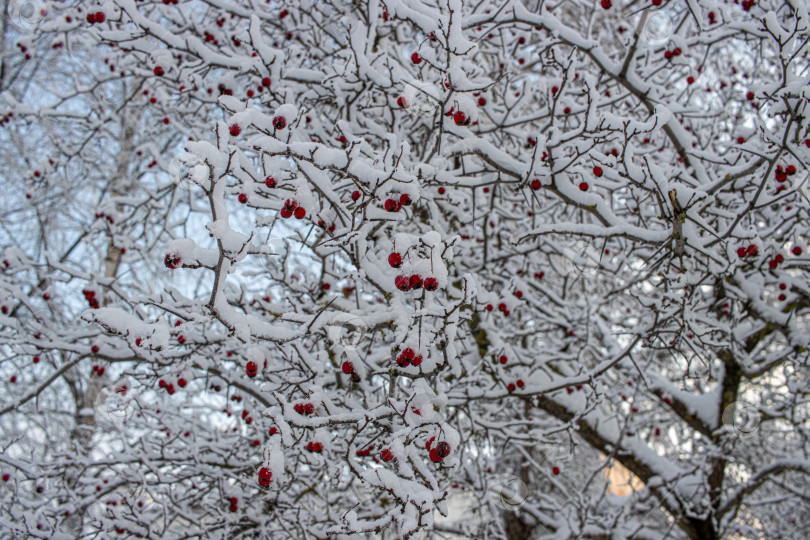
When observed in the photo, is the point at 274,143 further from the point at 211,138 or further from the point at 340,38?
the point at 211,138

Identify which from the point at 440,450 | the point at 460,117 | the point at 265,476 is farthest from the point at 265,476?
the point at 460,117

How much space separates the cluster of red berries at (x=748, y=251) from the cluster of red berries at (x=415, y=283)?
1951mm

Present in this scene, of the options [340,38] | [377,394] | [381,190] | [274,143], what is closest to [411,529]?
[381,190]

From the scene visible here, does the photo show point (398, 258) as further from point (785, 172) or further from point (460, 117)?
point (785, 172)

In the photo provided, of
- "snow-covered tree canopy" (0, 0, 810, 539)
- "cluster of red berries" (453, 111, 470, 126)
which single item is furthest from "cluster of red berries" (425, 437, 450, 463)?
"cluster of red berries" (453, 111, 470, 126)

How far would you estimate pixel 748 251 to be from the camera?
2.58 m

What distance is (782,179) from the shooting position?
2.61m

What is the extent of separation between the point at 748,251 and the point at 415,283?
2025 mm

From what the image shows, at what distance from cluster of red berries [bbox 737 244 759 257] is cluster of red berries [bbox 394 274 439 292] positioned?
195 centimetres

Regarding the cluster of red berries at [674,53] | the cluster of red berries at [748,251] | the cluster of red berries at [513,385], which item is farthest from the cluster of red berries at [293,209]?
the cluster of red berries at [674,53]

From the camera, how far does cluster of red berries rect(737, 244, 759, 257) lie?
253 cm

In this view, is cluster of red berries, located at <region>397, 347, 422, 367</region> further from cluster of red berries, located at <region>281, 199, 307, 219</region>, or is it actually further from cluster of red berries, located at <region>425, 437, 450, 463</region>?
cluster of red berries, located at <region>281, 199, 307, 219</region>

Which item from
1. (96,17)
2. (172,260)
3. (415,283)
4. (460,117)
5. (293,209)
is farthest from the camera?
(96,17)

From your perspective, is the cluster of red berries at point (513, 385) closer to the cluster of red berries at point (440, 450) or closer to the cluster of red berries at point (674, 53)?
the cluster of red berries at point (440, 450)
